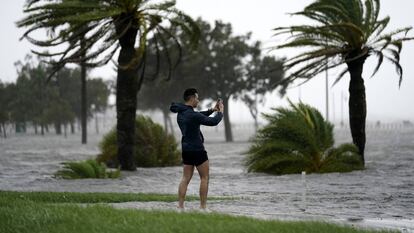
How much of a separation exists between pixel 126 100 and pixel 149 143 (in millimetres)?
3687

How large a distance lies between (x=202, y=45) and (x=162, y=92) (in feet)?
23.2

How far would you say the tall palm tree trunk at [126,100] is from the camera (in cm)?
1972

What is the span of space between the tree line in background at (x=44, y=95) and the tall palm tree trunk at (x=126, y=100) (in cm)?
6061

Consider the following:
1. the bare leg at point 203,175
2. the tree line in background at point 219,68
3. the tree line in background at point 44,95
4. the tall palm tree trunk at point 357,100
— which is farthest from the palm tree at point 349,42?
the tree line in background at point 44,95

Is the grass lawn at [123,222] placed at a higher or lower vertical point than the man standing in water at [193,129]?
lower

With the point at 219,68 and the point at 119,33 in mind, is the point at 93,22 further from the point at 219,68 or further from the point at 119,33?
the point at 219,68

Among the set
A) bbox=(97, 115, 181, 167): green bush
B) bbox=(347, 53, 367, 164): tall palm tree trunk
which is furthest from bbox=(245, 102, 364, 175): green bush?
bbox=(97, 115, 181, 167): green bush

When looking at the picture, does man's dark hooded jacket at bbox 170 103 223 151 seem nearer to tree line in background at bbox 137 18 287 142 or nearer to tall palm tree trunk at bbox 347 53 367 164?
tall palm tree trunk at bbox 347 53 367 164

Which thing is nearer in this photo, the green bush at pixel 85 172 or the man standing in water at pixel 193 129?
the man standing in water at pixel 193 129

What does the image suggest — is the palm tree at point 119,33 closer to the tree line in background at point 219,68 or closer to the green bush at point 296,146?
the green bush at point 296,146

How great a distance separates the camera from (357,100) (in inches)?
805

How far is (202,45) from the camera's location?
56719 mm

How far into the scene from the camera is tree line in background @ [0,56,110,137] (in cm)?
8281

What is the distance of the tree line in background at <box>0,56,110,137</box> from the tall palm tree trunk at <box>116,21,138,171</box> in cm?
6061
